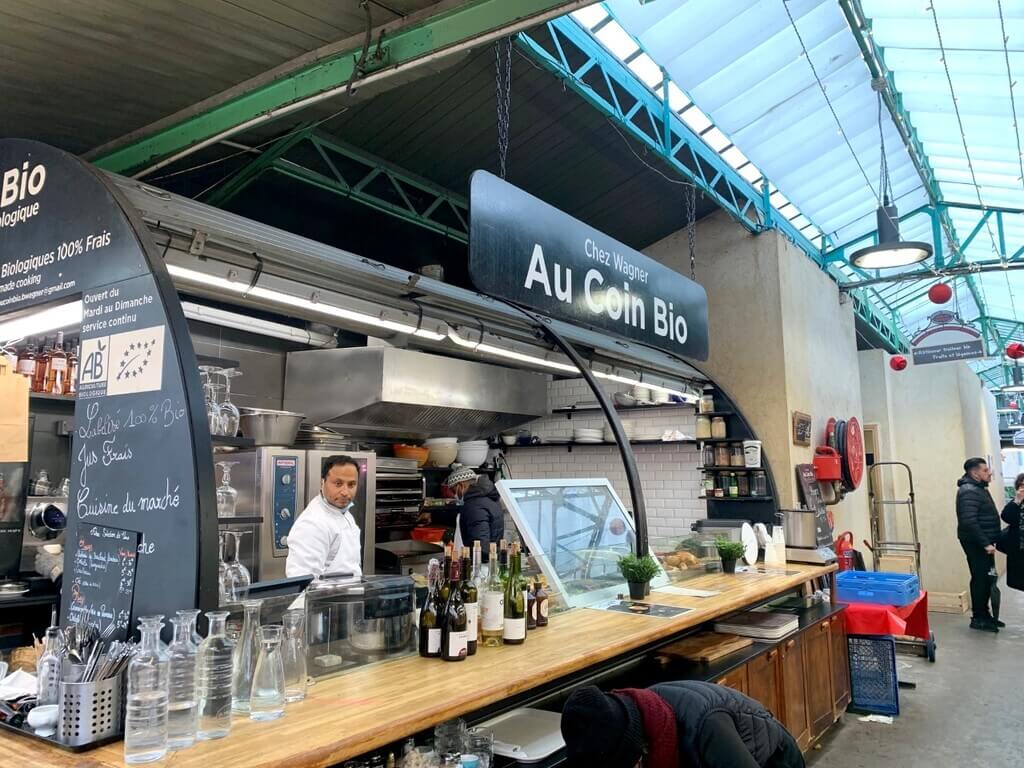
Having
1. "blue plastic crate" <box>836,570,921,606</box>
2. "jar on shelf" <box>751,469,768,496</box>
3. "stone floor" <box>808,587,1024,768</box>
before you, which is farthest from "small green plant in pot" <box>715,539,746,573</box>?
"jar on shelf" <box>751,469,768,496</box>

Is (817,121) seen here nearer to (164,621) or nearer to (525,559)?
(525,559)

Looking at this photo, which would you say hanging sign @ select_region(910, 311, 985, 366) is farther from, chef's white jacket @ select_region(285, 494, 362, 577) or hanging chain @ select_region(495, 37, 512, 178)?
chef's white jacket @ select_region(285, 494, 362, 577)

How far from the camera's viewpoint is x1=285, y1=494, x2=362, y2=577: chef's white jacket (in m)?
4.09

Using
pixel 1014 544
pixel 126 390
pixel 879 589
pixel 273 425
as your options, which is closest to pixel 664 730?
pixel 126 390

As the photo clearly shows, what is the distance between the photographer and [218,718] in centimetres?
176

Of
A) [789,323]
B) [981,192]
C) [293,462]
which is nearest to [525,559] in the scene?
[293,462]

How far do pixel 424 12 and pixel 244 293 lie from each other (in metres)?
1.94

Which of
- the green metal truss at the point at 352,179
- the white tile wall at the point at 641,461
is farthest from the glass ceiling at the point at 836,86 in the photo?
the white tile wall at the point at 641,461

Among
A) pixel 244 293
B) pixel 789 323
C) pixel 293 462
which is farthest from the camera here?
pixel 789 323

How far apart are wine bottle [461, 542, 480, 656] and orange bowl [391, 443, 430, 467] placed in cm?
507

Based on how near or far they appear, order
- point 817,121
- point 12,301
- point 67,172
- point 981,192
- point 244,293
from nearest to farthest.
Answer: point 67,172 < point 12,301 < point 244,293 < point 817,121 < point 981,192

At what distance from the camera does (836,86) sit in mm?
6895

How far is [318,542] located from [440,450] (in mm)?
3960

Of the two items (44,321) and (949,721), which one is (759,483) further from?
(44,321)
